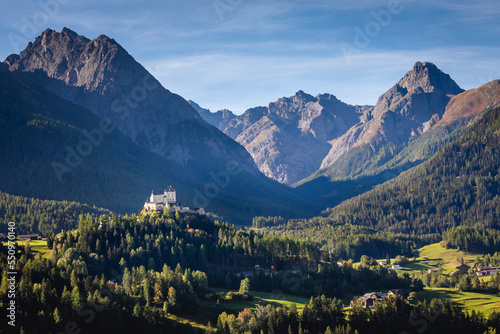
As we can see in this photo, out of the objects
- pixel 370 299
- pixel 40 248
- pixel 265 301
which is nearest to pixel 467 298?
pixel 370 299

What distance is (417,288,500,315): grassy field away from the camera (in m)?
167

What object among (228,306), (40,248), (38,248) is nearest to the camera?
(228,306)

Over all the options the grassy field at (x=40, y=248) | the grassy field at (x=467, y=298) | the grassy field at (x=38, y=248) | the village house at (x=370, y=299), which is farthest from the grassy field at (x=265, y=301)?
the grassy field at (x=38, y=248)

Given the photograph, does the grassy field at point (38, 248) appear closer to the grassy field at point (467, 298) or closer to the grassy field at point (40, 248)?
the grassy field at point (40, 248)

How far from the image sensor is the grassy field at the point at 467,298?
16675 cm

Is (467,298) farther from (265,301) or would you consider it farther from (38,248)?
(38,248)

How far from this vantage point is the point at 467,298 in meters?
179

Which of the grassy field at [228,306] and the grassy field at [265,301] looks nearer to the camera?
the grassy field at [228,306]

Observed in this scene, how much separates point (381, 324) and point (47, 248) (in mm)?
102097

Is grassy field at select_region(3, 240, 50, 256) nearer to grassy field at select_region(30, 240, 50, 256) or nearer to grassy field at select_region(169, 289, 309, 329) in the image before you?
grassy field at select_region(30, 240, 50, 256)

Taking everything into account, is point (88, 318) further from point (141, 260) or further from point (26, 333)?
point (141, 260)

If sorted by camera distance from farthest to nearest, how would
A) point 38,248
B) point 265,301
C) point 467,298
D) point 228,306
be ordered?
point 38,248 < point 467,298 < point 265,301 < point 228,306

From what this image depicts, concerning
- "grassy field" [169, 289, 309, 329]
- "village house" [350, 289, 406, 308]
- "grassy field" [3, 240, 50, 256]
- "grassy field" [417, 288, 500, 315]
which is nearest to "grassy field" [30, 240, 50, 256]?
"grassy field" [3, 240, 50, 256]

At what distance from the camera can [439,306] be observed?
513 ft
